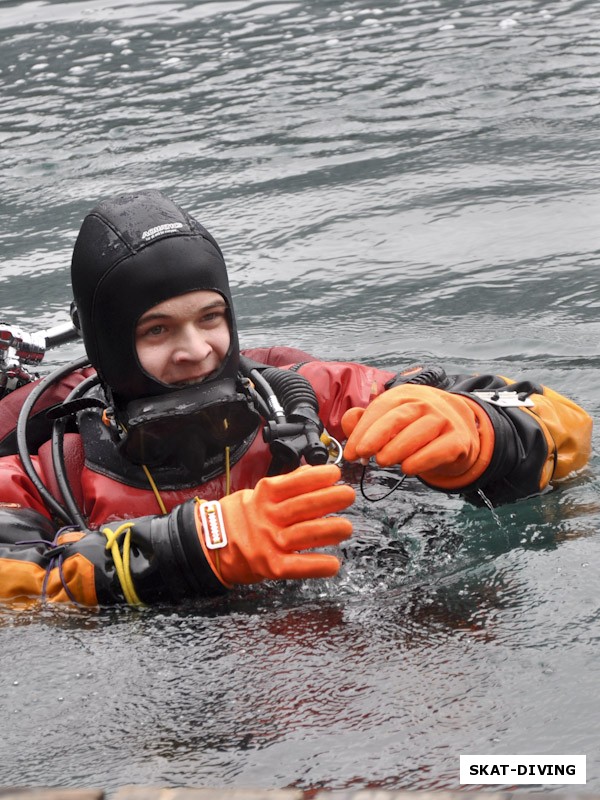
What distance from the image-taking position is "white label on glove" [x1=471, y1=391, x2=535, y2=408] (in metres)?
3.07

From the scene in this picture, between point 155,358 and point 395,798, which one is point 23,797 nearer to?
point 395,798

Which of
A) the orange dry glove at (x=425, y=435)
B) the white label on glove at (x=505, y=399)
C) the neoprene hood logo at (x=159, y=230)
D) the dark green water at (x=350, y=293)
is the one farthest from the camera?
the white label on glove at (x=505, y=399)

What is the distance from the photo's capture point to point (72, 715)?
89.0 inches

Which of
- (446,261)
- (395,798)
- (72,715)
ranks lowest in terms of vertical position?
(446,261)

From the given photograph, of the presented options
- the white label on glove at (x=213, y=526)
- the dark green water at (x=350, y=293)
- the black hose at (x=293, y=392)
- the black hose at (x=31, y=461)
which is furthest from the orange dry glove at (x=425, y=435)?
the black hose at (x=31, y=461)

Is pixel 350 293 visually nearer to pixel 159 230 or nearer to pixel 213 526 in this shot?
pixel 159 230

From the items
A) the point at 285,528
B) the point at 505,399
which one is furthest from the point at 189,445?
the point at 505,399

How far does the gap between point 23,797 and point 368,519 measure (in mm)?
1494

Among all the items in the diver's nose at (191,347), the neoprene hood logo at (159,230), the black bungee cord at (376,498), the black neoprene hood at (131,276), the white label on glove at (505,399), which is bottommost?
the black bungee cord at (376,498)

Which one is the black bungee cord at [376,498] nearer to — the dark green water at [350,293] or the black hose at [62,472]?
the dark green water at [350,293]

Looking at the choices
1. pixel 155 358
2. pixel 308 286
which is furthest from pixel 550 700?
pixel 308 286

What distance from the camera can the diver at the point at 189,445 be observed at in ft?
8.41

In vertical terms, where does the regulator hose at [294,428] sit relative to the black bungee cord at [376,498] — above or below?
above

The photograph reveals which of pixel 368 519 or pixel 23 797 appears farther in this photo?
pixel 368 519
